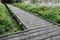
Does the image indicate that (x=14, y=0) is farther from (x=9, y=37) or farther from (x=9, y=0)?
(x=9, y=37)

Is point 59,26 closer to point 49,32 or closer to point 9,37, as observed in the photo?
point 49,32

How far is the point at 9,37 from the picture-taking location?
17.0ft

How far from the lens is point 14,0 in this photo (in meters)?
26.9

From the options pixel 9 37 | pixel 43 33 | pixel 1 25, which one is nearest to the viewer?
pixel 9 37

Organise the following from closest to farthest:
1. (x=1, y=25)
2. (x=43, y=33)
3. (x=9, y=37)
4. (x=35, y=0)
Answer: (x=9, y=37) → (x=43, y=33) → (x=1, y=25) → (x=35, y=0)

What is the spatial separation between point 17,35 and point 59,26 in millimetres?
2271

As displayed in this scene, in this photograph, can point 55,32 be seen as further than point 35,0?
No

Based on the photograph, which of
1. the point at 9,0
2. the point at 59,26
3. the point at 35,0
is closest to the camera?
the point at 59,26

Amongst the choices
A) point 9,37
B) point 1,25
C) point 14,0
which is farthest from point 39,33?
point 14,0

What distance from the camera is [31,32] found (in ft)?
18.8

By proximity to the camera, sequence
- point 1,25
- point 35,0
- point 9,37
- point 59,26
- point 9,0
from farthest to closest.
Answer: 1. point 9,0
2. point 35,0
3. point 59,26
4. point 1,25
5. point 9,37

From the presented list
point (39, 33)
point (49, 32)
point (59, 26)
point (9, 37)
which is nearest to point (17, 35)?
point (9, 37)

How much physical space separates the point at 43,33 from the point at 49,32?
0.30 meters

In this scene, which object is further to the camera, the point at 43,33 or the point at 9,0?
the point at 9,0
